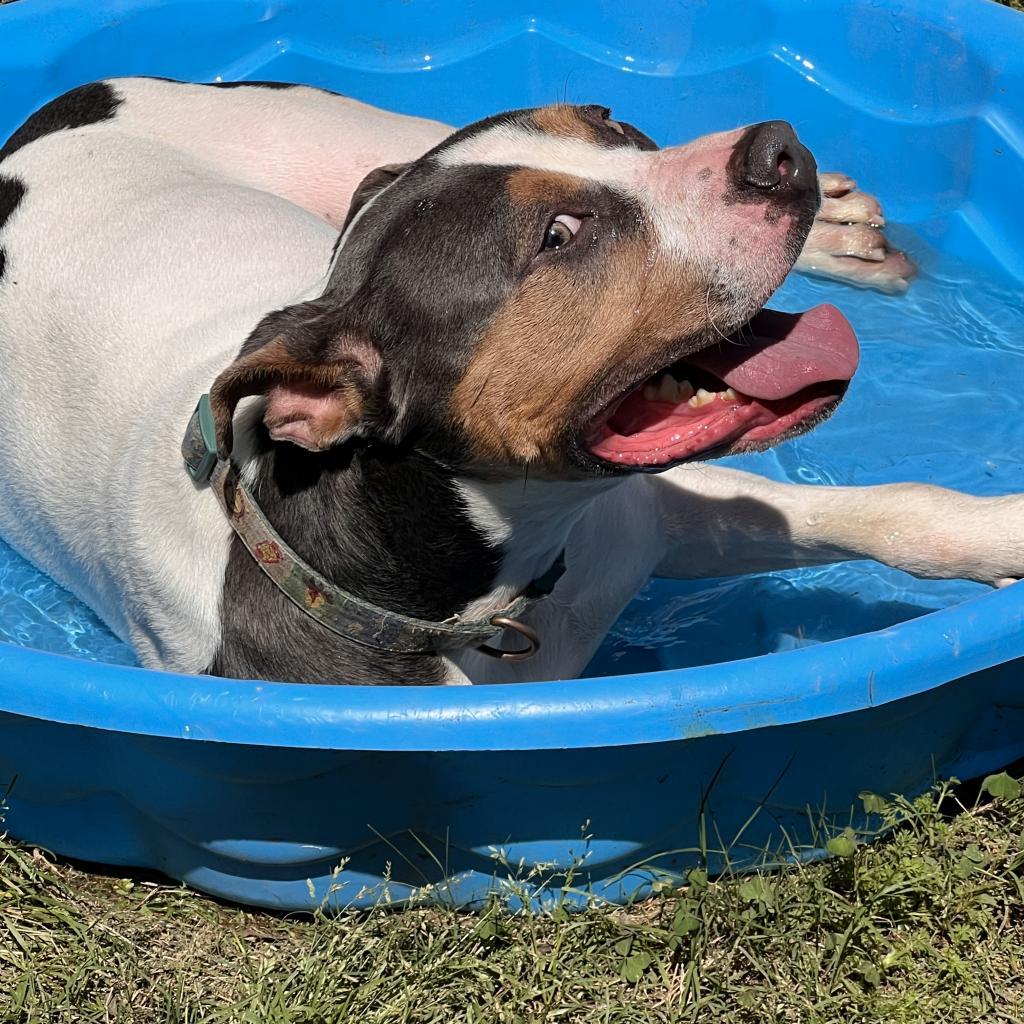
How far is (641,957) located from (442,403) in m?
1.65

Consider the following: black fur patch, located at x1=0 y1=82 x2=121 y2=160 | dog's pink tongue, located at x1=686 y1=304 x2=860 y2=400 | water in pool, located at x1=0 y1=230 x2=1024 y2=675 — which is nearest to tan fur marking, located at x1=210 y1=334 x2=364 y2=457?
dog's pink tongue, located at x1=686 y1=304 x2=860 y2=400

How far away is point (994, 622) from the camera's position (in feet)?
11.8

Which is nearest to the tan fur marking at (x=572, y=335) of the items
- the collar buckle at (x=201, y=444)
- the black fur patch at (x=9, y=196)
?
the collar buckle at (x=201, y=444)

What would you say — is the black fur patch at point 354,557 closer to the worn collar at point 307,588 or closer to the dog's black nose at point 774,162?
the worn collar at point 307,588

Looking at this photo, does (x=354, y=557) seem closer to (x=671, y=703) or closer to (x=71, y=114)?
(x=671, y=703)

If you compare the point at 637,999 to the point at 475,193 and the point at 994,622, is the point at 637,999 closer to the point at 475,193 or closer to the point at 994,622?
the point at 994,622

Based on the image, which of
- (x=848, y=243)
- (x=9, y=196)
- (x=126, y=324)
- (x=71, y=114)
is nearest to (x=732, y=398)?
(x=126, y=324)

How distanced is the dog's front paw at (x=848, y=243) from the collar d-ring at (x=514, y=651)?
10.5 feet

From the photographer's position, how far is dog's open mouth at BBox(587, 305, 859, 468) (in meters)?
3.65

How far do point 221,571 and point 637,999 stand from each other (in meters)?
1.70

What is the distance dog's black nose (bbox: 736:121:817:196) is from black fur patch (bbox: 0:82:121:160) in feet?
10.3

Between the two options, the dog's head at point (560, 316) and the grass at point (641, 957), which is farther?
the grass at point (641, 957)

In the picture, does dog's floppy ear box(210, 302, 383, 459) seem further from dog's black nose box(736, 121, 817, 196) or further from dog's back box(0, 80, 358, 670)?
dog's black nose box(736, 121, 817, 196)

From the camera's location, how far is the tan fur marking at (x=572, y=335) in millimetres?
3533
